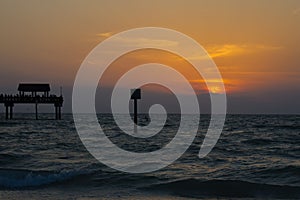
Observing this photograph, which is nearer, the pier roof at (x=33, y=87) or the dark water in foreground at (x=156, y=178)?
the dark water in foreground at (x=156, y=178)

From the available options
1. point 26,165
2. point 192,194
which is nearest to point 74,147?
point 26,165

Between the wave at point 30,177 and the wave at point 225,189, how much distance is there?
3464 millimetres

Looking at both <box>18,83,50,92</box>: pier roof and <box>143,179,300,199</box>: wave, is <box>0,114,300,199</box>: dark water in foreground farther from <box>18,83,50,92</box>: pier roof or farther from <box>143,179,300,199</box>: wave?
<box>18,83,50,92</box>: pier roof

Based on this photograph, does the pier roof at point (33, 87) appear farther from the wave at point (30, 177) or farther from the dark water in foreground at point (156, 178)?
the wave at point (30, 177)

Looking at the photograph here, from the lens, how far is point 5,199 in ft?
44.5

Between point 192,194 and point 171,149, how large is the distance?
12821mm

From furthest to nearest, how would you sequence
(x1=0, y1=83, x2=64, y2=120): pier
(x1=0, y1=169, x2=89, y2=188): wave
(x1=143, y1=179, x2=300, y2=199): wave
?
→ 1. (x1=0, y1=83, x2=64, y2=120): pier
2. (x1=0, y1=169, x2=89, y2=188): wave
3. (x1=143, y1=179, x2=300, y2=199): wave

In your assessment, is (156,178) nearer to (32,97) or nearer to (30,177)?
(30,177)

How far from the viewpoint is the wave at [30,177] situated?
54.4ft

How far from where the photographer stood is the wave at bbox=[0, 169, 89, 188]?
16.6 m

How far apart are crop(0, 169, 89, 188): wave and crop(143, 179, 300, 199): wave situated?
3464 millimetres

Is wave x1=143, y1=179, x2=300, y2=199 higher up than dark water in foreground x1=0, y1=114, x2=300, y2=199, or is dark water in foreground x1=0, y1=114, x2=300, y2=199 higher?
dark water in foreground x1=0, y1=114, x2=300, y2=199

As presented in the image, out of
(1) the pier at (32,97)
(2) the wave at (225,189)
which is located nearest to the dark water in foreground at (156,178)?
(2) the wave at (225,189)

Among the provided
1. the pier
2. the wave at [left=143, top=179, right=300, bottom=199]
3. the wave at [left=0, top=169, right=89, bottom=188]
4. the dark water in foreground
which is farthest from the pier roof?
the wave at [left=143, top=179, right=300, bottom=199]
